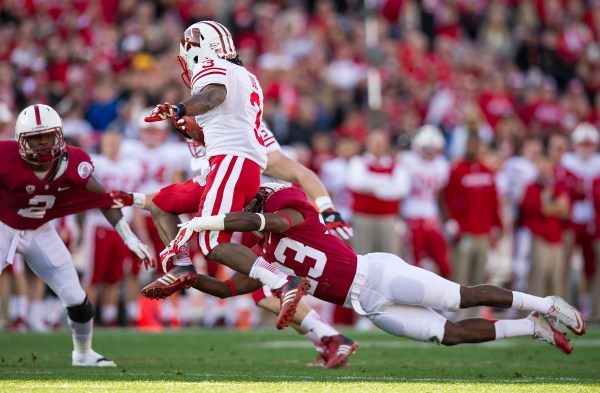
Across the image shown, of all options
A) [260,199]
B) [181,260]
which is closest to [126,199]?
[181,260]

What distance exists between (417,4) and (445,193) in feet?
19.5

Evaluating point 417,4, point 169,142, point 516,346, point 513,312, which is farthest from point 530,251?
point 417,4

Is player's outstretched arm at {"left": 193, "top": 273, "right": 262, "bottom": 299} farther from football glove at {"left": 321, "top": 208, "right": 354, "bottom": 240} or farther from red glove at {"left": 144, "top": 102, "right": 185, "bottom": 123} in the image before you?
red glove at {"left": 144, "top": 102, "right": 185, "bottom": 123}

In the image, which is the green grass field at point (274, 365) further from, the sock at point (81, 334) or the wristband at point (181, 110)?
the wristband at point (181, 110)

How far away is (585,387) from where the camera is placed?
6480 millimetres

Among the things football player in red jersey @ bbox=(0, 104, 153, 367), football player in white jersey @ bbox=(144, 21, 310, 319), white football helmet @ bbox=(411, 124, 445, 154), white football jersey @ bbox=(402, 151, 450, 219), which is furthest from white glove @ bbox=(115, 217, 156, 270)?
white football helmet @ bbox=(411, 124, 445, 154)

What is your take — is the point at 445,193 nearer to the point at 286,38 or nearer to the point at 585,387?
the point at 286,38

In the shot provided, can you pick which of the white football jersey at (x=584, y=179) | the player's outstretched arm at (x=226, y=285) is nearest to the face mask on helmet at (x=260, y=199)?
the player's outstretched arm at (x=226, y=285)

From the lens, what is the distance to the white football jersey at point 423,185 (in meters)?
12.6

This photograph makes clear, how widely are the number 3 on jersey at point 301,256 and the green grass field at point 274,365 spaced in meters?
0.63

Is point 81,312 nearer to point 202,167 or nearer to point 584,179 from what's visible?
point 202,167

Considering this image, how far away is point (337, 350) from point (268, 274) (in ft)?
4.28

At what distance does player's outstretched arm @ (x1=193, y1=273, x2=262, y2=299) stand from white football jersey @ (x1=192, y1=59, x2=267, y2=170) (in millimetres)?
837

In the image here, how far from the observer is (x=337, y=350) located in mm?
7738
